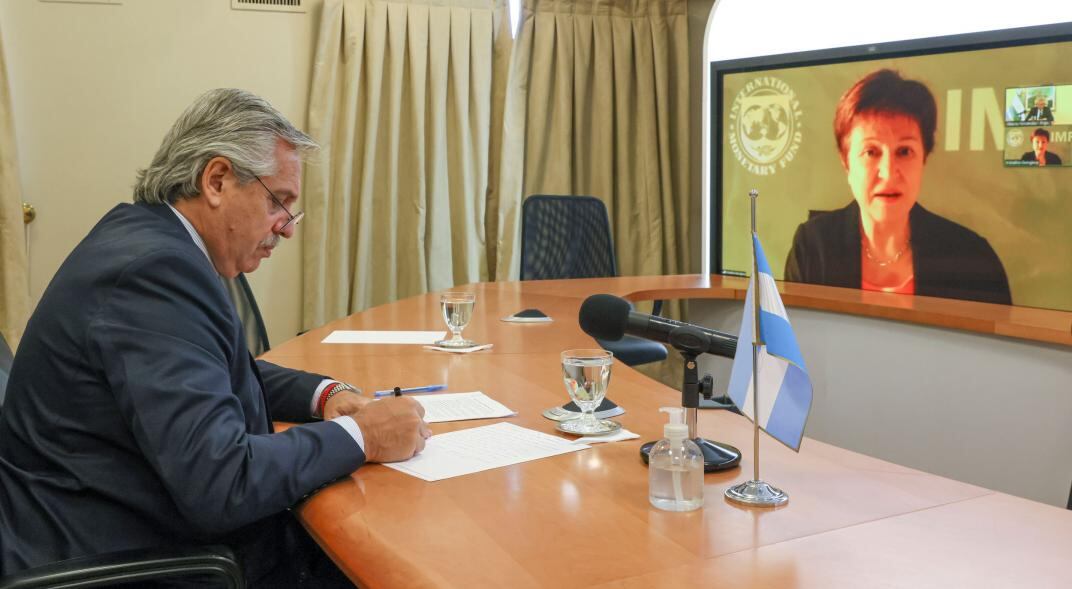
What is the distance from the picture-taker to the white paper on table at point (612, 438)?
151 cm

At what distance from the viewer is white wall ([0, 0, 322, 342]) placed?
13.2ft

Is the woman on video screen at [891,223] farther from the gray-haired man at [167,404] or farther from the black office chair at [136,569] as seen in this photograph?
the black office chair at [136,569]

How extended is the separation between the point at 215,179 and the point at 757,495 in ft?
3.04

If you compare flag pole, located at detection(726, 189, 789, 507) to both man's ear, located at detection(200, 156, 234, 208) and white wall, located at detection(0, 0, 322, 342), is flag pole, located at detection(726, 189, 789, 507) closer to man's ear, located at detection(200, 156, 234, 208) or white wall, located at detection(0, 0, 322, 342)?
man's ear, located at detection(200, 156, 234, 208)

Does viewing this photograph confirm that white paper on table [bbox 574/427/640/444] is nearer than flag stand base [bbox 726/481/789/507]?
No

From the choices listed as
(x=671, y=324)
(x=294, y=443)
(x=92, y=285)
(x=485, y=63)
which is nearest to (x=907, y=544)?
(x=671, y=324)

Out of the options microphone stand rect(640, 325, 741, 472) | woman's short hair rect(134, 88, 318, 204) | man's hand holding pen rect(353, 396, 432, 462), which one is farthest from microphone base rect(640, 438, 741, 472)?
woman's short hair rect(134, 88, 318, 204)

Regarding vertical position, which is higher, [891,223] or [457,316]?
[891,223]

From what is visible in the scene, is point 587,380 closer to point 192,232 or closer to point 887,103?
point 192,232

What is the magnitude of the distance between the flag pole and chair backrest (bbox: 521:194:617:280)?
2.77 m

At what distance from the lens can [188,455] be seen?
120 cm

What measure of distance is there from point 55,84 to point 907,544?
159 inches

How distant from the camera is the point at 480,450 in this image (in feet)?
4.82

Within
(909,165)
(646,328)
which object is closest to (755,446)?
(646,328)
